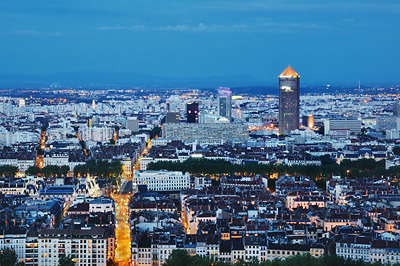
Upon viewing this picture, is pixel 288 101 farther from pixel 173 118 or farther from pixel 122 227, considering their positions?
pixel 122 227

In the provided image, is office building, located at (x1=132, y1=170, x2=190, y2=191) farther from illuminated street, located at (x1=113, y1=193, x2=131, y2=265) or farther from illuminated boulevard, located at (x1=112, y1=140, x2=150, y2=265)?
illuminated street, located at (x1=113, y1=193, x2=131, y2=265)

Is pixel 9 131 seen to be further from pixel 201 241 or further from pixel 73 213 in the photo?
pixel 201 241

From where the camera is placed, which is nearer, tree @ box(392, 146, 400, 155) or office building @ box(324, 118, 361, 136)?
tree @ box(392, 146, 400, 155)

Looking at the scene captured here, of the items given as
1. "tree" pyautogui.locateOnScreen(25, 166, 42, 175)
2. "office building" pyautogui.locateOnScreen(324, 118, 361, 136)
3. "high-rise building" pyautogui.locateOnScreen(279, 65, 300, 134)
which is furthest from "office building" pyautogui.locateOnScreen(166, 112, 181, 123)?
"tree" pyautogui.locateOnScreen(25, 166, 42, 175)

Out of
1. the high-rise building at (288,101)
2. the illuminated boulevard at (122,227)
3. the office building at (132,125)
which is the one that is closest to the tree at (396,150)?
the high-rise building at (288,101)

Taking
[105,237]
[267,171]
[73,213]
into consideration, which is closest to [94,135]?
[267,171]

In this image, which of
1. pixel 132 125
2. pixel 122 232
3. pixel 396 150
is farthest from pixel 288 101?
pixel 122 232
